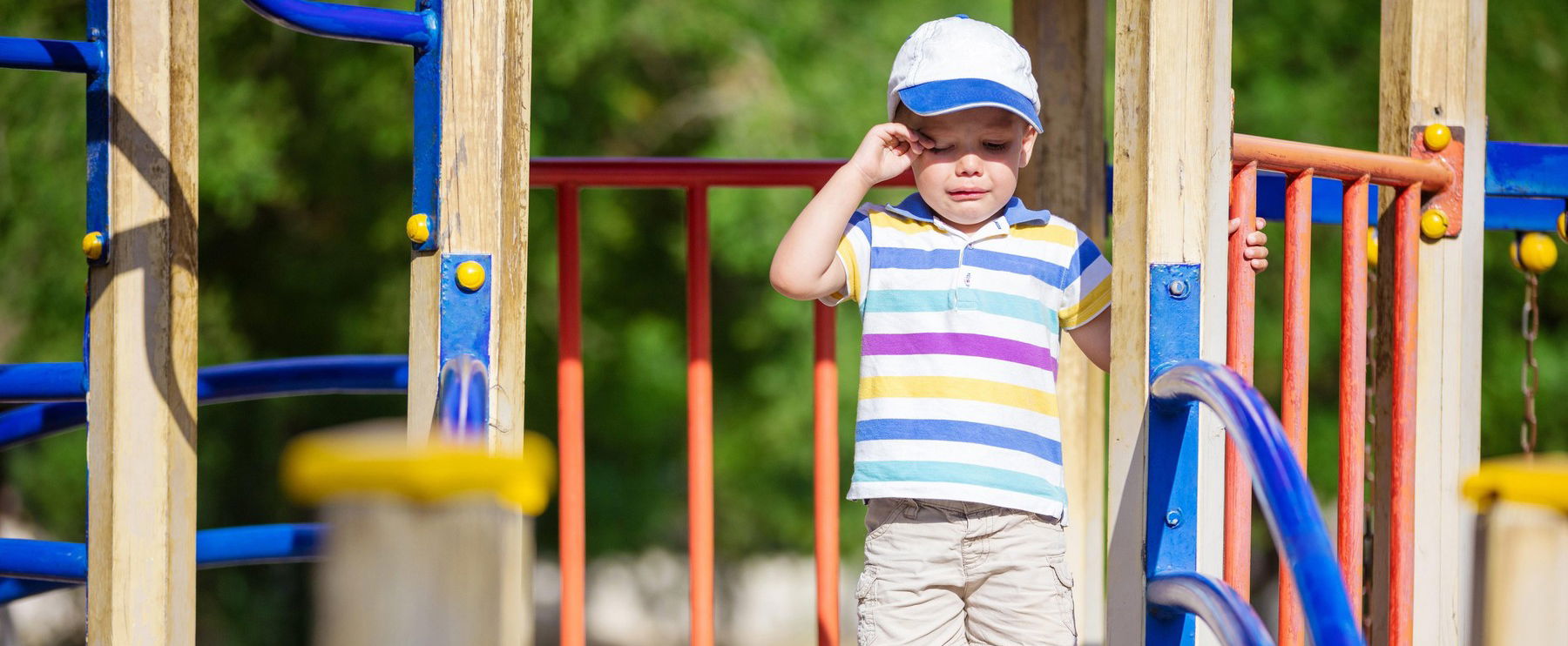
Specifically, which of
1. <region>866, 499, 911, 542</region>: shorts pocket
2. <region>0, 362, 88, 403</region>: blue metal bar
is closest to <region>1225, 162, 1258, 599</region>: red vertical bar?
<region>866, 499, 911, 542</region>: shorts pocket

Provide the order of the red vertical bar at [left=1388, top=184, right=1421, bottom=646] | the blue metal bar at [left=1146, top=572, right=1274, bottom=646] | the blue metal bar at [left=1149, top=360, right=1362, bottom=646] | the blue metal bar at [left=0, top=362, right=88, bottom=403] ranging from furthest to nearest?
the blue metal bar at [left=0, top=362, right=88, bottom=403] < the red vertical bar at [left=1388, top=184, right=1421, bottom=646] < the blue metal bar at [left=1146, top=572, right=1274, bottom=646] < the blue metal bar at [left=1149, top=360, right=1362, bottom=646]

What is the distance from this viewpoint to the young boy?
2264 millimetres

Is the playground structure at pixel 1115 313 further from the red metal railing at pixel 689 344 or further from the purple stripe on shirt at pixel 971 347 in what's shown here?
the purple stripe on shirt at pixel 971 347

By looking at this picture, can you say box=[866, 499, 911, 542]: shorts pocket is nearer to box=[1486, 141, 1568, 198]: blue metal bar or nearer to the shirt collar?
the shirt collar

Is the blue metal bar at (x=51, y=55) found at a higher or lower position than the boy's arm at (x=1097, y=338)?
higher

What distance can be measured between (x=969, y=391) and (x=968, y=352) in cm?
6

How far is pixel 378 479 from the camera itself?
1.01 metres

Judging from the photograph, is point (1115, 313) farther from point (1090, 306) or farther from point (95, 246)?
point (95, 246)

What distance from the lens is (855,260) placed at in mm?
2359

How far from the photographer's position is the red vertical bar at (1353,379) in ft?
7.63

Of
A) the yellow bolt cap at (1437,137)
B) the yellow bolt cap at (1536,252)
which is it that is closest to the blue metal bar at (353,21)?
the yellow bolt cap at (1437,137)

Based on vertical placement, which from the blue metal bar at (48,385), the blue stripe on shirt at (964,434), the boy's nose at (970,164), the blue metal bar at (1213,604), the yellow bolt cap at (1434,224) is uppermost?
the boy's nose at (970,164)

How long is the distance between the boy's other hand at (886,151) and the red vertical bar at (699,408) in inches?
27.2

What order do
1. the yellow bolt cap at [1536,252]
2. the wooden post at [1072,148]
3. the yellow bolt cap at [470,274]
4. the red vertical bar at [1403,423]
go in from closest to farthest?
the yellow bolt cap at [470,274], the red vertical bar at [1403,423], the wooden post at [1072,148], the yellow bolt cap at [1536,252]
